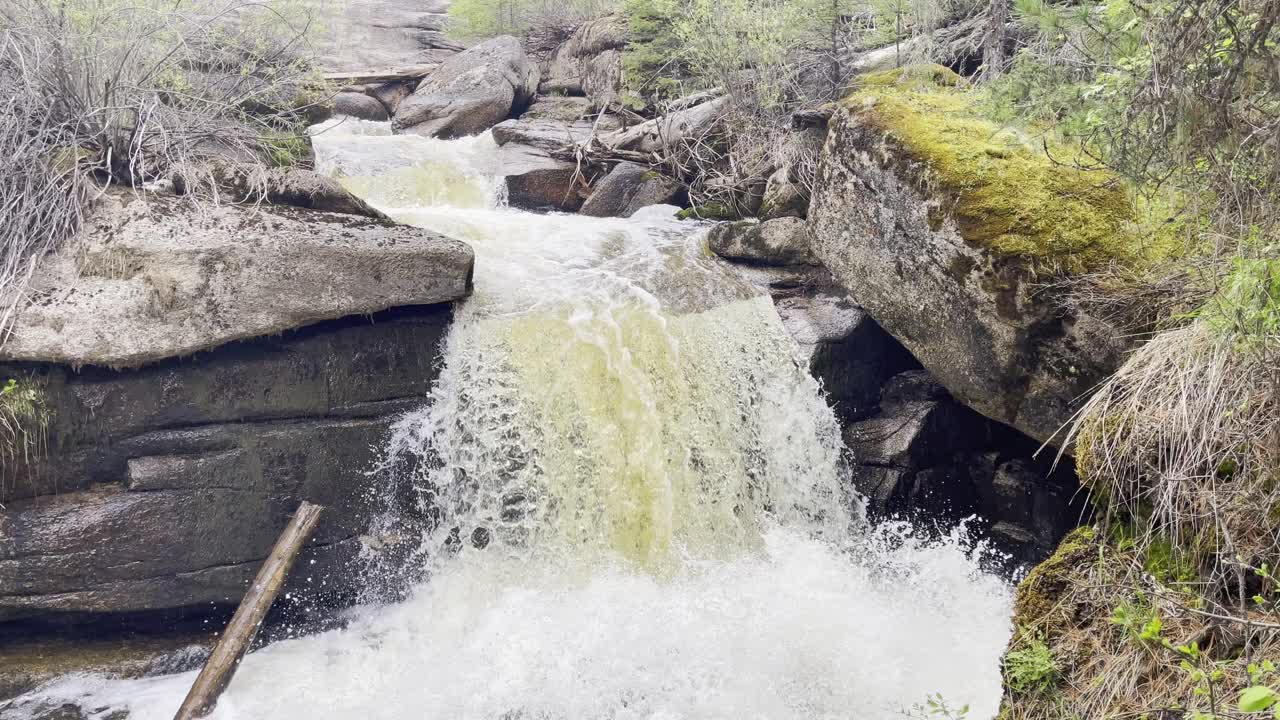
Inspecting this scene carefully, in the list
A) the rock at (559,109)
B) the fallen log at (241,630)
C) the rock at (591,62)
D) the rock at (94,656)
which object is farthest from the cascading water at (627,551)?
the rock at (591,62)

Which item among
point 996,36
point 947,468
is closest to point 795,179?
point 996,36

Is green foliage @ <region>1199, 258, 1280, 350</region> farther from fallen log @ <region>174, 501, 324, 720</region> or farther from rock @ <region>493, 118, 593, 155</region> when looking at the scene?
rock @ <region>493, 118, 593, 155</region>

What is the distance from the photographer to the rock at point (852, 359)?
20.6 feet

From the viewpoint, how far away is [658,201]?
886cm

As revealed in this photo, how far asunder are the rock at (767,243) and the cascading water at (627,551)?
35cm

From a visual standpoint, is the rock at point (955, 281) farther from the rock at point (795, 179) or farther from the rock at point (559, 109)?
the rock at point (559, 109)

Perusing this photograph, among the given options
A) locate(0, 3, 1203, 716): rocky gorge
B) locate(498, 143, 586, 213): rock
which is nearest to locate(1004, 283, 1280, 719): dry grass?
locate(0, 3, 1203, 716): rocky gorge

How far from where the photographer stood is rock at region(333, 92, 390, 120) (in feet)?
40.9

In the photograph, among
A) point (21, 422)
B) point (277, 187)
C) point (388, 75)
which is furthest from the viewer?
point (388, 75)

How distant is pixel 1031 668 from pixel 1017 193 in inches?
116

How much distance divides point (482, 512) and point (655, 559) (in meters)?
1.19

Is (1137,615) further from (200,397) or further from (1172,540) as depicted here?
(200,397)

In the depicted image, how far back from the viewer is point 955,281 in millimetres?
5133

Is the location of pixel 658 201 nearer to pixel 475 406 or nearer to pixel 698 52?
pixel 698 52
